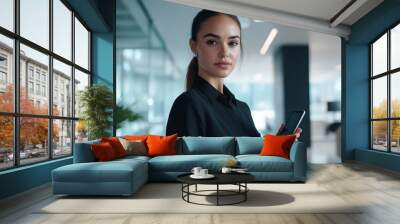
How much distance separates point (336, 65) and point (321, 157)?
2130mm

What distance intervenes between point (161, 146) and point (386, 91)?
199 inches

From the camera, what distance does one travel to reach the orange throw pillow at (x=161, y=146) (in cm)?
643

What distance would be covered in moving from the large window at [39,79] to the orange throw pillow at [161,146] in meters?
1.61

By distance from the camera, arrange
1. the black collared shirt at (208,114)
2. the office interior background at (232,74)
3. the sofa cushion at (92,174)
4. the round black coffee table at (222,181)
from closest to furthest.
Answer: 1. the round black coffee table at (222,181)
2. the sofa cushion at (92,174)
3. the black collared shirt at (208,114)
4. the office interior background at (232,74)

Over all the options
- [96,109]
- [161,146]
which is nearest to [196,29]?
[96,109]

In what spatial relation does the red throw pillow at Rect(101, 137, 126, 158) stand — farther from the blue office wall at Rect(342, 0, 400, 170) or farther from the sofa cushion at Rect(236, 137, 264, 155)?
the blue office wall at Rect(342, 0, 400, 170)

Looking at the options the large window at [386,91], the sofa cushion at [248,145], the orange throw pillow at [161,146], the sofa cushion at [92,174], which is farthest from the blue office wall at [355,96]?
the sofa cushion at [92,174]

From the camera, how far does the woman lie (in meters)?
7.99

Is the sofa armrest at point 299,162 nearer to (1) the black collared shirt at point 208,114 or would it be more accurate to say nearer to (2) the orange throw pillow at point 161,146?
(2) the orange throw pillow at point 161,146

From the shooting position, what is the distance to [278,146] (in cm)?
616

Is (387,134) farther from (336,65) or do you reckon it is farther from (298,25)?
(298,25)

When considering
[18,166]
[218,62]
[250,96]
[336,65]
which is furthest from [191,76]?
[18,166]

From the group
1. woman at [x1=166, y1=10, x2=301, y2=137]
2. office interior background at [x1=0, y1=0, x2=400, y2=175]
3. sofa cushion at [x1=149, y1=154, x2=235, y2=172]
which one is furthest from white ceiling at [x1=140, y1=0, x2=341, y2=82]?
sofa cushion at [x1=149, y1=154, x2=235, y2=172]

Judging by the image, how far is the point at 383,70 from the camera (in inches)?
329
